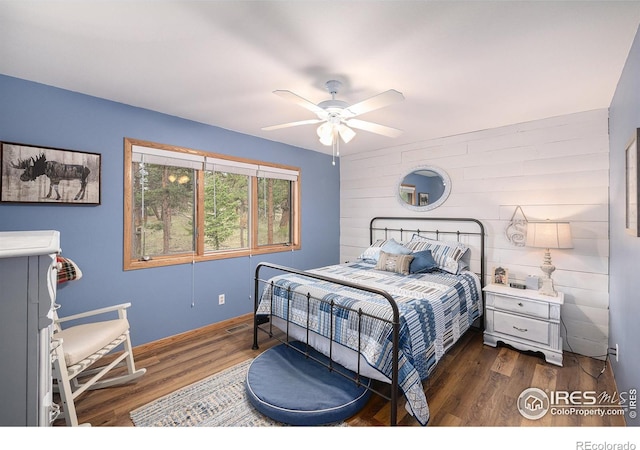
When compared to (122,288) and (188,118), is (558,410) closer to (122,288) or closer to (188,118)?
(122,288)

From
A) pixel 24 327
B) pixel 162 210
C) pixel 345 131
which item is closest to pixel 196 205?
pixel 162 210

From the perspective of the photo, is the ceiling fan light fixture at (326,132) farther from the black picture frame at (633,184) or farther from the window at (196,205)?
the black picture frame at (633,184)

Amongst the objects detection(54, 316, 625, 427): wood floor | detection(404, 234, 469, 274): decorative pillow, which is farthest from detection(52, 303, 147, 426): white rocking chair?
detection(404, 234, 469, 274): decorative pillow

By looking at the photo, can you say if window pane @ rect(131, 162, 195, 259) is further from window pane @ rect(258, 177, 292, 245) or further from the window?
window pane @ rect(258, 177, 292, 245)

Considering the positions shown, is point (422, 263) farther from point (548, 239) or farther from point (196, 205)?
point (196, 205)

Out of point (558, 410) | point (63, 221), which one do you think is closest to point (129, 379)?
point (63, 221)

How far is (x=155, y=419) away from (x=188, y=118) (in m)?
2.69

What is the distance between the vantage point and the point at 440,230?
380 centimetres

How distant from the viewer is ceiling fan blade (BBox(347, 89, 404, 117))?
1786mm

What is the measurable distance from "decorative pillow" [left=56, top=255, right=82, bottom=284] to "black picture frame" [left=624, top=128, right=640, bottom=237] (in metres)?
3.66

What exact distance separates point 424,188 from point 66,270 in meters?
3.88

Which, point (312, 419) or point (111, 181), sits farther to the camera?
point (111, 181)
